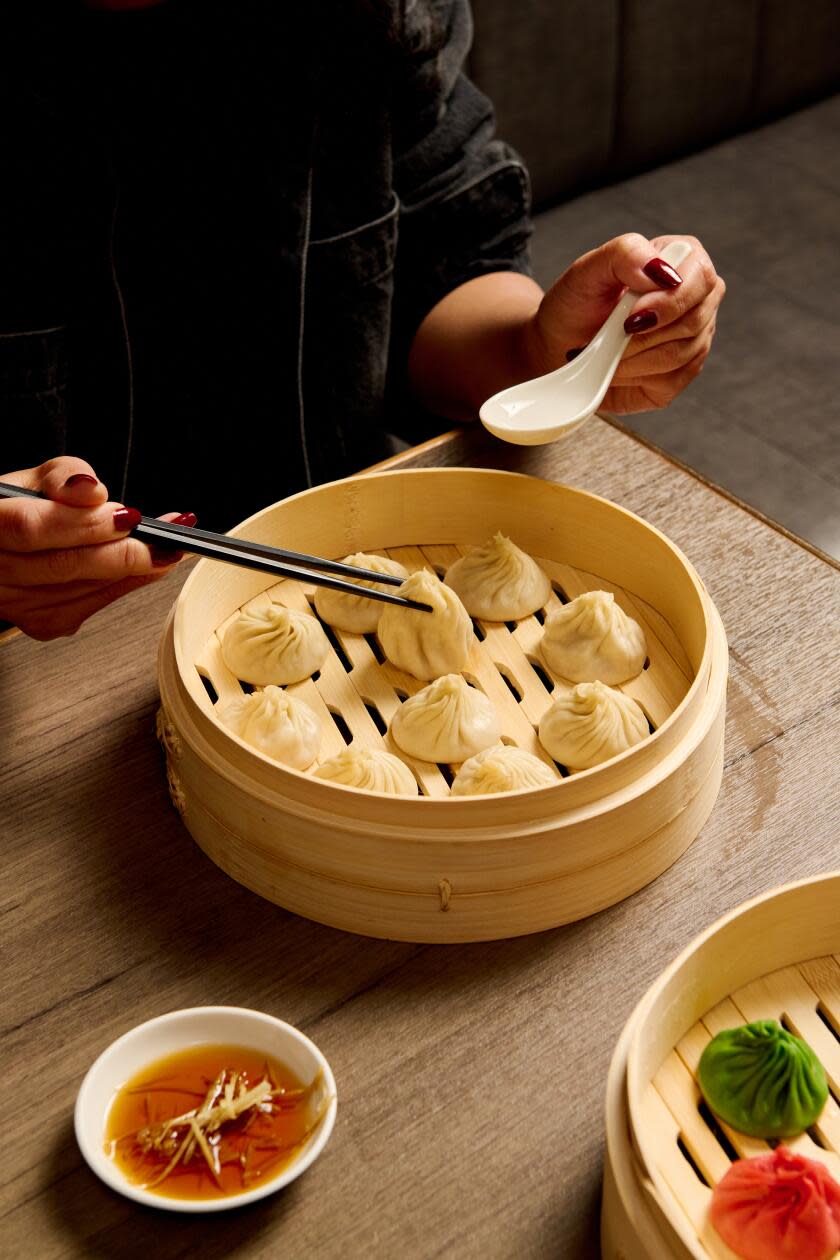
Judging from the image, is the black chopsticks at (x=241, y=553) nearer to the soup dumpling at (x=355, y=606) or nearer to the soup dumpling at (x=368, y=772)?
the soup dumpling at (x=355, y=606)

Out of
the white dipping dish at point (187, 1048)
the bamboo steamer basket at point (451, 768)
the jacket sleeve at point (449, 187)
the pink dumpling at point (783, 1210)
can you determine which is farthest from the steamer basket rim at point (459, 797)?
the jacket sleeve at point (449, 187)

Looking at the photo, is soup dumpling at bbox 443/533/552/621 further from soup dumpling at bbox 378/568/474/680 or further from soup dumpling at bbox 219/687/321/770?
soup dumpling at bbox 219/687/321/770

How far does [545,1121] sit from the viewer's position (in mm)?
1063

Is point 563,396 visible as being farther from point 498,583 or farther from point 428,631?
point 428,631

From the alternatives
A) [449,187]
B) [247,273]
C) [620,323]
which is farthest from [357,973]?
[449,187]

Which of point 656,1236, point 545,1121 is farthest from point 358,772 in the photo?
point 656,1236

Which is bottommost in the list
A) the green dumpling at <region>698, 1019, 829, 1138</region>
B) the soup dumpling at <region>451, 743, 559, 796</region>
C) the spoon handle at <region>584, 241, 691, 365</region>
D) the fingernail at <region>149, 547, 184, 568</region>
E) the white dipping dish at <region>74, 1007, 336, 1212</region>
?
the white dipping dish at <region>74, 1007, 336, 1212</region>

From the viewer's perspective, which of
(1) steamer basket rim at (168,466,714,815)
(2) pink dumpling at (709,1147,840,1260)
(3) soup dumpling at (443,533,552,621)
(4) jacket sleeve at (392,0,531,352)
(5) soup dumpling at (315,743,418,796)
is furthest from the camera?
(4) jacket sleeve at (392,0,531,352)

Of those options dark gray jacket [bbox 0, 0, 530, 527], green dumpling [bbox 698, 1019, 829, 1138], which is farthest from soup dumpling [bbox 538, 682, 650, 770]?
dark gray jacket [bbox 0, 0, 530, 527]

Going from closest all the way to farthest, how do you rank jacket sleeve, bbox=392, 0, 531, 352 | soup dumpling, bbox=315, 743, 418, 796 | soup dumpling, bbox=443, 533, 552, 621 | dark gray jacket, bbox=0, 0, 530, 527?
soup dumpling, bbox=315, 743, 418, 796 < soup dumpling, bbox=443, 533, 552, 621 < dark gray jacket, bbox=0, 0, 530, 527 < jacket sleeve, bbox=392, 0, 531, 352

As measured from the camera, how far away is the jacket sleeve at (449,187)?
2.03 m

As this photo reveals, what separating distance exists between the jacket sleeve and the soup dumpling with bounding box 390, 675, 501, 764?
3.49 feet

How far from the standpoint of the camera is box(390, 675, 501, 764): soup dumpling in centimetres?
130

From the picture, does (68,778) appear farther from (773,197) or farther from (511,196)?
(773,197)
